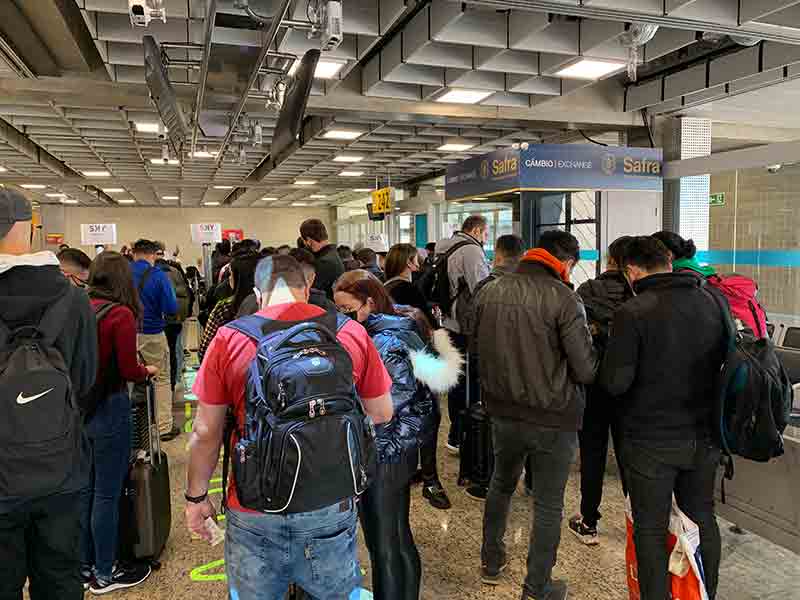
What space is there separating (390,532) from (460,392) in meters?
2.28

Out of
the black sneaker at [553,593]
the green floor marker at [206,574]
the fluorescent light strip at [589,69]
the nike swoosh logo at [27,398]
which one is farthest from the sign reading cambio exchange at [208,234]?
the nike swoosh logo at [27,398]

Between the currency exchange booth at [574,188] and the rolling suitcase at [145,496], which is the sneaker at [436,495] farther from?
the currency exchange booth at [574,188]

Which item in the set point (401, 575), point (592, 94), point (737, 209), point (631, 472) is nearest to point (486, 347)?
point (631, 472)

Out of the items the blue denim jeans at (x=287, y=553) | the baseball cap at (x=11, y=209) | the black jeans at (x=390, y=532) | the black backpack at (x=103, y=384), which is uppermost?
the baseball cap at (x=11, y=209)

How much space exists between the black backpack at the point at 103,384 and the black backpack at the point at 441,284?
2.35 meters

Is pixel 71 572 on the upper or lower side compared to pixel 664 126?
lower

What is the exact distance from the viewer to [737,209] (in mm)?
7289

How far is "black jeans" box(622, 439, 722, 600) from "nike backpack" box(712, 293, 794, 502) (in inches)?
4.5

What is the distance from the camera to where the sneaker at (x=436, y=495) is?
3502mm

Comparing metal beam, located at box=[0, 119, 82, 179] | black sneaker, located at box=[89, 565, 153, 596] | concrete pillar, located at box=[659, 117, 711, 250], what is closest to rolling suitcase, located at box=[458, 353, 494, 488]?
black sneaker, located at box=[89, 565, 153, 596]

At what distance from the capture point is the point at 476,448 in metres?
3.75

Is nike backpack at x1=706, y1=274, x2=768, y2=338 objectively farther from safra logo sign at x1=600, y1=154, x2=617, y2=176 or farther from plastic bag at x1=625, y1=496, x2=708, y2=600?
safra logo sign at x1=600, y1=154, x2=617, y2=176

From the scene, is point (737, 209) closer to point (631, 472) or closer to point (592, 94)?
point (592, 94)

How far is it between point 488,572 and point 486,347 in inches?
40.6
